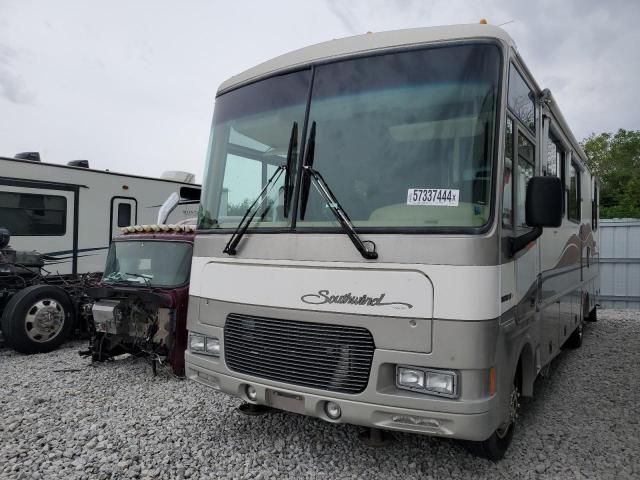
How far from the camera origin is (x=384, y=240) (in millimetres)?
3029

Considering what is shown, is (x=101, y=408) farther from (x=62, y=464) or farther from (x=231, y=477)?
(x=231, y=477)

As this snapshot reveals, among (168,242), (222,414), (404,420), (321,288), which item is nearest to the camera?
(404,420)

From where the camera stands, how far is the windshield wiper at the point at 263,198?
3445 millimetres

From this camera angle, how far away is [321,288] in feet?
10.5

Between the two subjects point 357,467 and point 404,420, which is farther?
point 357,467

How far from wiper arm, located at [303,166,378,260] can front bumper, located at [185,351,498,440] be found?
0.59 meters

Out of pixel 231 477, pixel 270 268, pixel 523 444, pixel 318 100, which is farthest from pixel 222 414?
pixel 318 100

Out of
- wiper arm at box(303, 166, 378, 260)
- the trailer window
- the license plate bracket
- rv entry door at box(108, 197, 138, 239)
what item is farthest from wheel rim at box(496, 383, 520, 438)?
rv entry door at box(108, 197, 138, 239)

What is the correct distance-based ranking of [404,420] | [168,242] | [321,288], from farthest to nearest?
[168,242]
[321,288]
[404,420]

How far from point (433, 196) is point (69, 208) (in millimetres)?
8069

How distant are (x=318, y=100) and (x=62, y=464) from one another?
3.08m

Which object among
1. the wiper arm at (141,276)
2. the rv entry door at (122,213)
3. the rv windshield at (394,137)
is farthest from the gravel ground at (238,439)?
the rv entry door at (122,213)

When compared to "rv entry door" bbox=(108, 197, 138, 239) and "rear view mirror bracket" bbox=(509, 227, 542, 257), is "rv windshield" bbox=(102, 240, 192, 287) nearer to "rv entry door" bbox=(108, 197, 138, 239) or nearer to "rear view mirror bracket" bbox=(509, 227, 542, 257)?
"rv entry door" bbox=(108, 197, 138, 239)

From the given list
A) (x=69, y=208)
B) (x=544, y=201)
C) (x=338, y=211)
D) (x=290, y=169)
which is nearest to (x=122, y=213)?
(x=69, y=208)
